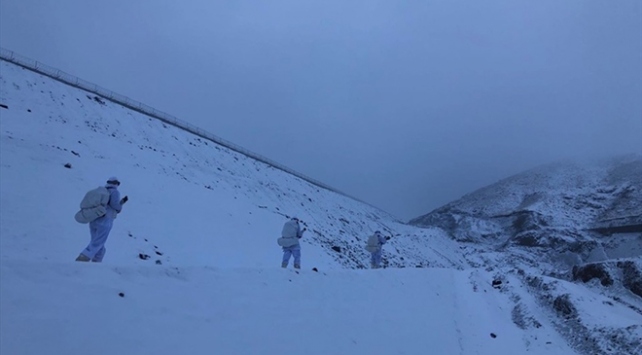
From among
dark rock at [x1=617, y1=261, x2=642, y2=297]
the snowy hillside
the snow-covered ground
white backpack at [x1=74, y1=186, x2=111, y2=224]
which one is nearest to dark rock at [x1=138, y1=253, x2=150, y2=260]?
the snow-covered ground

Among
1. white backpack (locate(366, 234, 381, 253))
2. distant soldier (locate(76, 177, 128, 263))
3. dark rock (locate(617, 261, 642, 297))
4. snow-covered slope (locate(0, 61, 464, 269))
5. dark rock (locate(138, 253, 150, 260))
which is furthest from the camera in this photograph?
dark rock (locate(617, 261, 642, 297))

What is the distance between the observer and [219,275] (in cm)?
687

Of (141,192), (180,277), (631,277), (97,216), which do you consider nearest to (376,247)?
(141,192)

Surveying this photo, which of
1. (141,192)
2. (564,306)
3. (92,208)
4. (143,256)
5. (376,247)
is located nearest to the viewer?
(92,208)

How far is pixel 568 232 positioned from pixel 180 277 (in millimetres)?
50259

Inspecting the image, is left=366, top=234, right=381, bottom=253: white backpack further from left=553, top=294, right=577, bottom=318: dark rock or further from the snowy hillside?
left=553, top=294, right=577, bottom=318: dark rock

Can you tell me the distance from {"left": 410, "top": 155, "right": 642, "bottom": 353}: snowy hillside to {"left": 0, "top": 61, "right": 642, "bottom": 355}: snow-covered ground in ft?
2.93

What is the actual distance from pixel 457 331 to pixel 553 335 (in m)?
2.75

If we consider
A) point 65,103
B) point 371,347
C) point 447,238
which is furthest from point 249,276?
point 447,238

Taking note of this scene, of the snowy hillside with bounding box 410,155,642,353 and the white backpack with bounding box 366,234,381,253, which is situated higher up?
the snowy hillside with bounding box 410,155,642,353

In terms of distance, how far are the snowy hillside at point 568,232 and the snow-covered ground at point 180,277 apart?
0.89 meters

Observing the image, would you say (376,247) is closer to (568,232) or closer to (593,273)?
(593,273)

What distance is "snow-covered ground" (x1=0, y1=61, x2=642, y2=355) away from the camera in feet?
15.4

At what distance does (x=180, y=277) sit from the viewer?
621 centimetres
